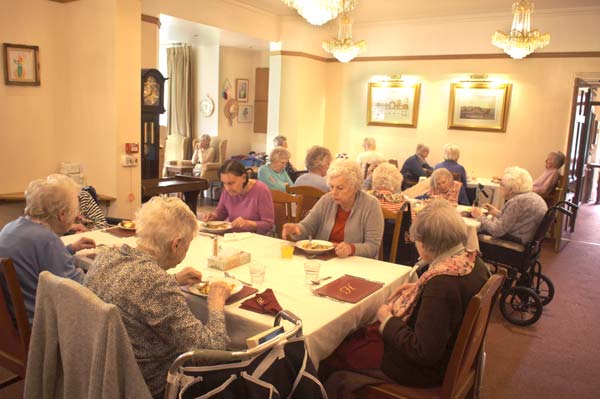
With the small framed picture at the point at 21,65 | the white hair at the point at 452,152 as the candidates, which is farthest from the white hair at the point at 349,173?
the white hair at the point at 452,152

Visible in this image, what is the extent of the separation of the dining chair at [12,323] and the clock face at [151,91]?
3.70 metres

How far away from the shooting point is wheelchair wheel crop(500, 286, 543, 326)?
12.6ft

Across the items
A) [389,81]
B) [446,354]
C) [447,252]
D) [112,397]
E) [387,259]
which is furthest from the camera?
[389,81]

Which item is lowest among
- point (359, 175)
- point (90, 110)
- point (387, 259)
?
point (387, 259)

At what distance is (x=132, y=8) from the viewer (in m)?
4.74

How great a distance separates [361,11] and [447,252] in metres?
6.47

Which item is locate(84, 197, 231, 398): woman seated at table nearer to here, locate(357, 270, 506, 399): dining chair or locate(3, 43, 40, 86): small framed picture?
locate(357, 270, 506, 399): dining chair

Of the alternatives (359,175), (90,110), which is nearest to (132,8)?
(90,110)

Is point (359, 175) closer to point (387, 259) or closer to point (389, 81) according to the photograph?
point (387, 259)

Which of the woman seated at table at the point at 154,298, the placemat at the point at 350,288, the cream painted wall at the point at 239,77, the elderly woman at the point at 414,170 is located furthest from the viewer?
the cream painted wall at the point at 239,77

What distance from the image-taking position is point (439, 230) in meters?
1.96

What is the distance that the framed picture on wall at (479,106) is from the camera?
7410 mm

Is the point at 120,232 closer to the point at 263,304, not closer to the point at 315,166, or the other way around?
the point at 263,304

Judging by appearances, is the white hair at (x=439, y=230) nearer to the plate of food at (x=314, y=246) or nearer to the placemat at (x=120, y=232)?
the plate of food at (x=314, y=246)
